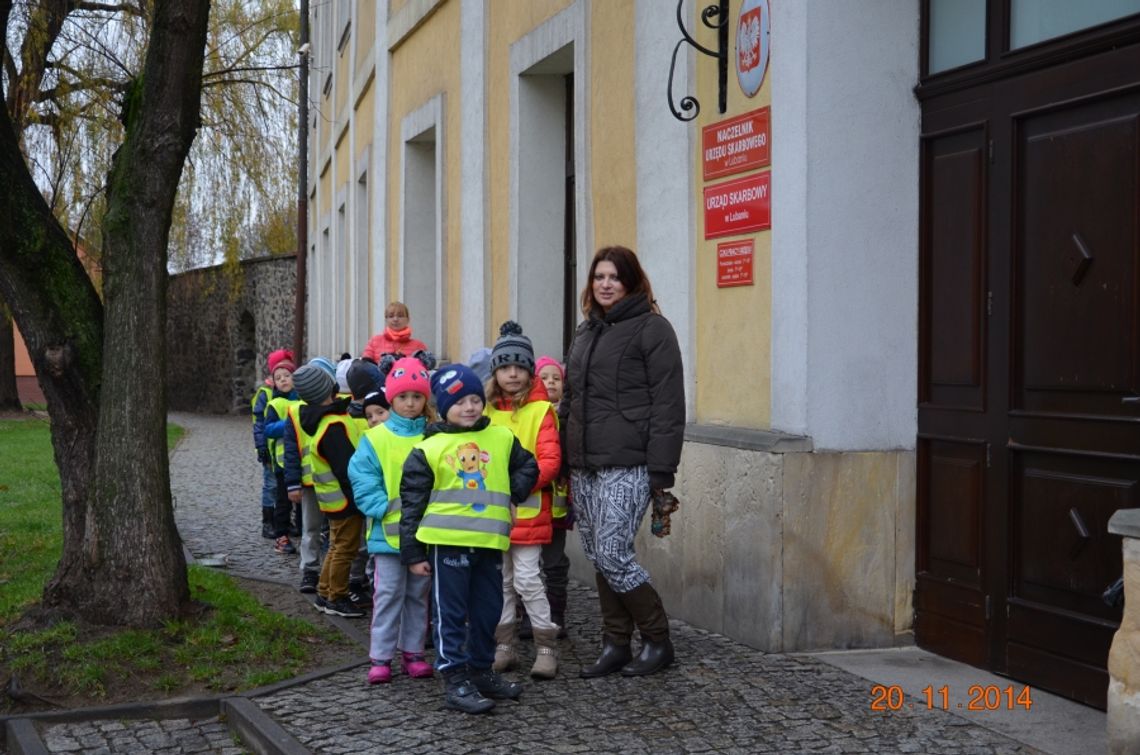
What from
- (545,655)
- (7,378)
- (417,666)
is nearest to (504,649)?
(545,655)

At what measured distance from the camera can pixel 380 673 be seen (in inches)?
228

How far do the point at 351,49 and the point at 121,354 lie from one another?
41.4 ft

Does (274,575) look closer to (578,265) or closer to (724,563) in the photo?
(578,265)

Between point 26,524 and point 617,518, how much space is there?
268 inches

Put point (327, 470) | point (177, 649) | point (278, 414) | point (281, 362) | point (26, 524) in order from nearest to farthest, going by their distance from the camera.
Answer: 1. point (177, 649)
2. point (327, 470)
3. point (278, 414)
4. point (281, 362)
5. point (26, 524)

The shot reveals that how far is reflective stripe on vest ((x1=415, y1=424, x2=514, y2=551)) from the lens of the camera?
545 centimetres

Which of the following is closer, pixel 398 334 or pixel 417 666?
pixel 417 666

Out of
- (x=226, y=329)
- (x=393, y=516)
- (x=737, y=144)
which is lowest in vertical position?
(x=393, y=516)

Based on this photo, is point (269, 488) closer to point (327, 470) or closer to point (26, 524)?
point (26, 524)

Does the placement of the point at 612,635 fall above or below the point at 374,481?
below

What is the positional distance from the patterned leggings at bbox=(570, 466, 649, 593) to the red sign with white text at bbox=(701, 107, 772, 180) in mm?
1749

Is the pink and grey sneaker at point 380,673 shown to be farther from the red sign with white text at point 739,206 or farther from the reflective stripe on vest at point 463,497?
the red sign with white text at point 739,206

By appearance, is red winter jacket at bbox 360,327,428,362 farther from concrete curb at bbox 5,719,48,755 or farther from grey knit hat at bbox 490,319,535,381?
concrete curb at bbox 5,719,48,755

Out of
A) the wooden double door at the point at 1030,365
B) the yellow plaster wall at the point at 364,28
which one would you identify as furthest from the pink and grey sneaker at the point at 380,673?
the yellow plaster wall at the point at 364,28
